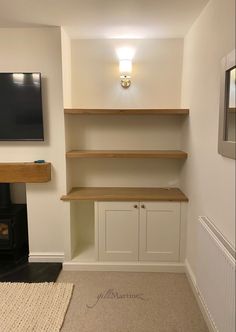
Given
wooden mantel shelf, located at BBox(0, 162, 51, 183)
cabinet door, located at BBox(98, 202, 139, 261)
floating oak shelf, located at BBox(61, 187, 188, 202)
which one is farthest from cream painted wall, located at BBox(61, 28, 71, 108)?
cabinet door, located at BBox(98, 202, 139, 261)

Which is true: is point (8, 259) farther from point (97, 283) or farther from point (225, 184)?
point (225, 184)

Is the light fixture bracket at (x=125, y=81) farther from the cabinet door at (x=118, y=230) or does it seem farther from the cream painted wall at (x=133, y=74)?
the cabinet door at (x=118, y=230)

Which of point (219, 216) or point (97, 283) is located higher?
point (219, 216)

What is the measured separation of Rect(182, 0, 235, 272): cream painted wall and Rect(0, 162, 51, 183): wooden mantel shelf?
1.47 m

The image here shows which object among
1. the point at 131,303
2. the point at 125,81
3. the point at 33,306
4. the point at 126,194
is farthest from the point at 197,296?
the point at 125,81

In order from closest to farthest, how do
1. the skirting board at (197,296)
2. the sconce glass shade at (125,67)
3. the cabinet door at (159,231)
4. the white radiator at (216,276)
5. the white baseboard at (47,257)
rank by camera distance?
the white radiator at (216,276) < the skirting board at (197,296) < the cabinet door at (159,231) < the sconce glass shade at (125,67) < the white baseboard at (47,257)

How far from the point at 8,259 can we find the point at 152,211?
1.69 metres

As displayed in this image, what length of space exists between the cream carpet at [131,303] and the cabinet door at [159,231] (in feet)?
0.64

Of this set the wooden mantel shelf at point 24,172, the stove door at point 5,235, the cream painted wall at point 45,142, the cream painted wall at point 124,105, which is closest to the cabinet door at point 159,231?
the cream painted wall at point 124,105

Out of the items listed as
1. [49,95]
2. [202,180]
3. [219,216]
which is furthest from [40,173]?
[219,216]

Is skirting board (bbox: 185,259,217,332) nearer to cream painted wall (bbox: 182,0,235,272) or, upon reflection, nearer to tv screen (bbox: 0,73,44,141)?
cream painted wall (bbox: 182,0,235,272)

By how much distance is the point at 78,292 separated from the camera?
90.0 inches

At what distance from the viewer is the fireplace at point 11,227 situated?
2705mm

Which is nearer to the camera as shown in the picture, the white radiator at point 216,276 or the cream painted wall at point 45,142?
the white radiator at point 216,276
